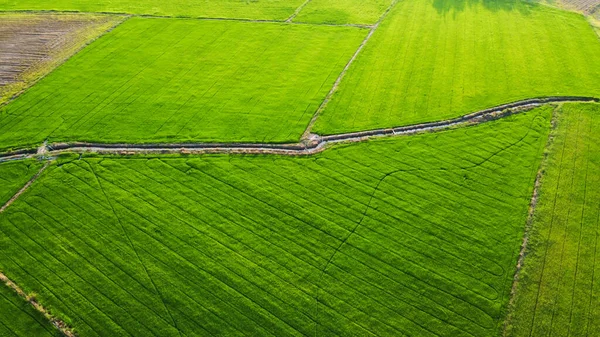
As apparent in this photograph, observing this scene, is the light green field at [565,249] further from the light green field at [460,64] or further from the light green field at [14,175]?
the light green field at [14,175]

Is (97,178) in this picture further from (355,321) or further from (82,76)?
(355,321)

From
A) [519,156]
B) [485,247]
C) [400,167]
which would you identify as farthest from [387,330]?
[519,156]

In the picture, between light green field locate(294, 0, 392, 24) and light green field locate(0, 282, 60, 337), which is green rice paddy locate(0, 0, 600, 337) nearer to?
light green field locate(0, 282, 60, 337)

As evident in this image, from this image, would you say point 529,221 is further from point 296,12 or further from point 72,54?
point 72,54

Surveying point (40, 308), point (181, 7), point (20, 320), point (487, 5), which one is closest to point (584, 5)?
point (487, 5)

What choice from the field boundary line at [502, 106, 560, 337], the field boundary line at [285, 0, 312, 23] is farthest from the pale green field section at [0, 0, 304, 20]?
the field boundary line at [502, 106, 560, 337]
